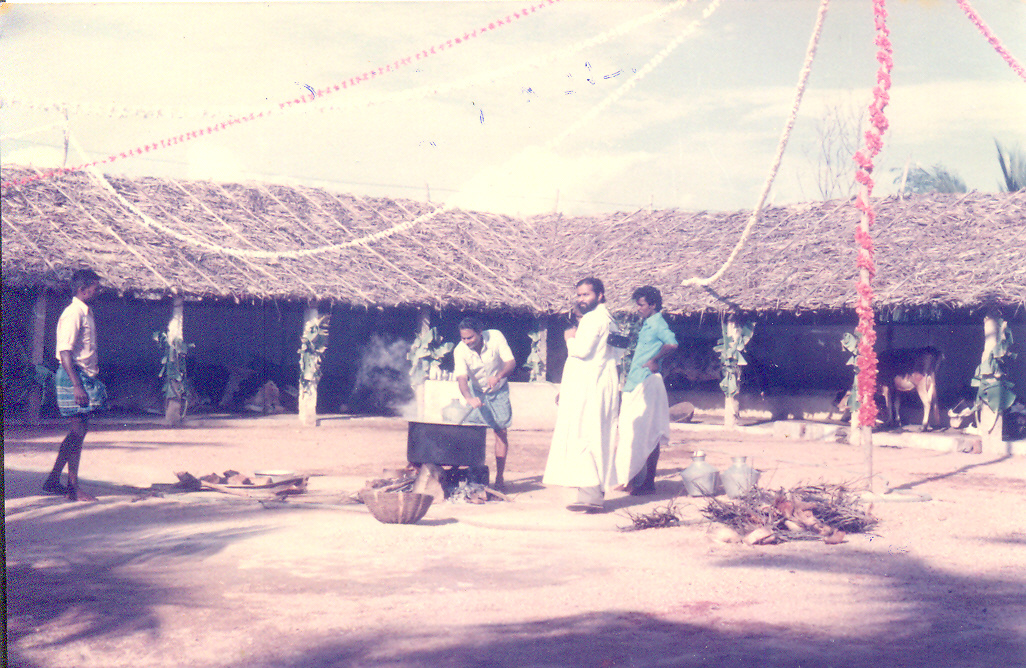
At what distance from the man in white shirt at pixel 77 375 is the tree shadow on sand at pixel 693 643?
12.0 ft

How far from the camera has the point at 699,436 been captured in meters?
14.0

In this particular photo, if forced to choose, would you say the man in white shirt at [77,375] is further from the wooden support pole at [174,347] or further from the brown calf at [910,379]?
the brown calf at [910,379]

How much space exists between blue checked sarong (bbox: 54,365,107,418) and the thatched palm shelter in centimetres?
685

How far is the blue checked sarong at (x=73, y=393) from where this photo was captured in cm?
634

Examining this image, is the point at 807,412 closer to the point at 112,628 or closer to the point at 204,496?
the point at 204,496


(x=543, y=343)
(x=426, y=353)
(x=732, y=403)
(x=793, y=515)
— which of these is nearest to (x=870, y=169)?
(x=793, y=515)

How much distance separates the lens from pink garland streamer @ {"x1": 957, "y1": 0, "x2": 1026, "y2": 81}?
19.4 ft

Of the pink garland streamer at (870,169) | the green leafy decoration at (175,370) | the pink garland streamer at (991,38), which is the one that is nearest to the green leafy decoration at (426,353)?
the green leafy decoration at (175,370)

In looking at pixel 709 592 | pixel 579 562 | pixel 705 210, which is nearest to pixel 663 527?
pixel 579 562

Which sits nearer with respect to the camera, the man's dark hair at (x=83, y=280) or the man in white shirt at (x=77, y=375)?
the man in white shirt at (x=77, y=375)

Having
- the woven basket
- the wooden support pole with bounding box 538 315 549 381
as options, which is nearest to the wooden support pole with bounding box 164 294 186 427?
the wooden support pole with bounding box 538 315 549 381

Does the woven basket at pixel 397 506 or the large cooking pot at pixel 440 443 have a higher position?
the large cooking pot at pixel 440 443

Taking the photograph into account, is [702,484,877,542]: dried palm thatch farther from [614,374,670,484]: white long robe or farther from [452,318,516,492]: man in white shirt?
[452,318,516,492]: man in white shirt

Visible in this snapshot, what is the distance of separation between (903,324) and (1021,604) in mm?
11395
